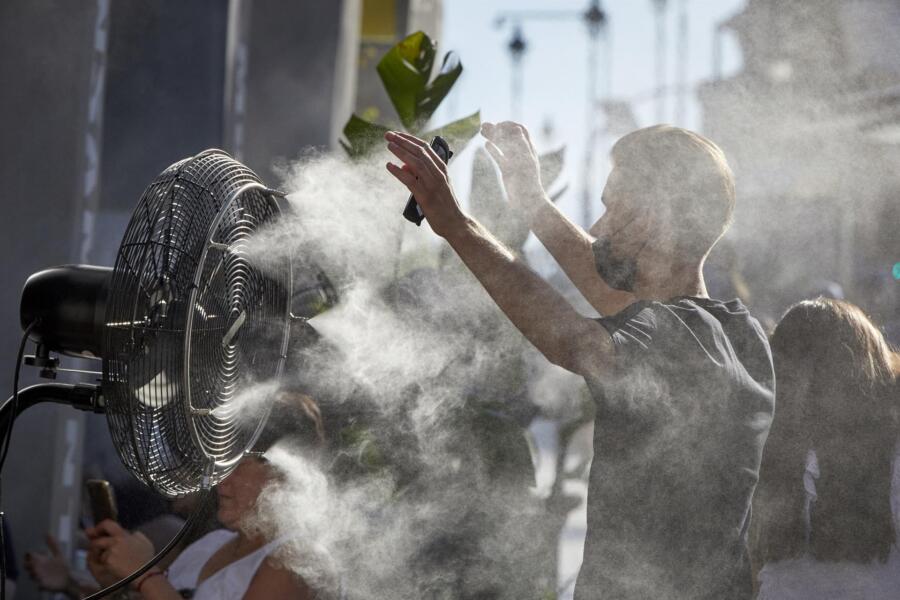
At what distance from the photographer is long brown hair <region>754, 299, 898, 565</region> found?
2.39m

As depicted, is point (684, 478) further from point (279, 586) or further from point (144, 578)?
point (144, 578)

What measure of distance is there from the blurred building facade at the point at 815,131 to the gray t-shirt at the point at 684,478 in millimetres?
3138

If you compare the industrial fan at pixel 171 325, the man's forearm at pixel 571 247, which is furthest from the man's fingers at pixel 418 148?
the man's forearm at pixel 571 247

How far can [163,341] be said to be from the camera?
1.40 metres

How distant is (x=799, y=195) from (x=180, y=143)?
4.36 metres

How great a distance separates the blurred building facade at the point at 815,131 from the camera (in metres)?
5.29

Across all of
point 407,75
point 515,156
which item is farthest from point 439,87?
point 515,156

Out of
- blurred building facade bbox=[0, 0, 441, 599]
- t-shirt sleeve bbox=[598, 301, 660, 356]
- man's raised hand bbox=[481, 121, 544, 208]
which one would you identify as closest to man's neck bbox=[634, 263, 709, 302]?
t-shirt sleeve bbox=[598, 301, 660, 356]

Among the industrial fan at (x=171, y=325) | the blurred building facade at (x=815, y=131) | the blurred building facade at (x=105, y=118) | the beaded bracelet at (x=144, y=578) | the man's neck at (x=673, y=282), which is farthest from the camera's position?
the blurred building facade at (x=815, y=131)

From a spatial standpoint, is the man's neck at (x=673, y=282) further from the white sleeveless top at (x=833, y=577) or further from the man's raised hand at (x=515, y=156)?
the white sleeveless top at (x=833, y=577)

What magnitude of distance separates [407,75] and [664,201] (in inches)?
56.9

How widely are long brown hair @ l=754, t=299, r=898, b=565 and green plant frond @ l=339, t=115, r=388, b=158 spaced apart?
1369 millimetres

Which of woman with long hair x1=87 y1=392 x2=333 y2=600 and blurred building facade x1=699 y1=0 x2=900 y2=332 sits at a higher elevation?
blurred building facade x1=699 y1=0 x2=900 y2=332

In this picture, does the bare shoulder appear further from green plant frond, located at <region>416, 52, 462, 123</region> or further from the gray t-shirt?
green plant frond, located at <region>416, 52, 462, 123</region>
